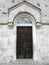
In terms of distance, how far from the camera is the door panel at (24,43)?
959cm

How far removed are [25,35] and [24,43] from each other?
1.52ft

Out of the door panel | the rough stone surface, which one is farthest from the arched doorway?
the rough stone surface

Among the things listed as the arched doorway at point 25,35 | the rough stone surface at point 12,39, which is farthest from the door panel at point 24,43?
the rough stone surface at point 12,39

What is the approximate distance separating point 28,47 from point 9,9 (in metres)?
2.40

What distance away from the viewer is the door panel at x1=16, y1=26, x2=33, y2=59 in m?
9.59

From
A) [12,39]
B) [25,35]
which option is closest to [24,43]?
[25,35]

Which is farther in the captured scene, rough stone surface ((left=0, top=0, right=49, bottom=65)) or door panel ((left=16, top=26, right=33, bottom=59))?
door panel ((left=16, top=26, right=33, bottom=59))

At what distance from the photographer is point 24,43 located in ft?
31.7

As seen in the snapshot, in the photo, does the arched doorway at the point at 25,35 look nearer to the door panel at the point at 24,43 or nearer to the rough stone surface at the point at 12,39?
the door panel at the point at 24,43

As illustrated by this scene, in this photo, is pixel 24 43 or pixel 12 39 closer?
pixel 12 39

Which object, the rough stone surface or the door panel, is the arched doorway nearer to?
the door panel

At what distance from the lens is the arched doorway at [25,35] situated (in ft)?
31.4

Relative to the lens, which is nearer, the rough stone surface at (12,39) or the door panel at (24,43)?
the rough stone surface at (12,39)

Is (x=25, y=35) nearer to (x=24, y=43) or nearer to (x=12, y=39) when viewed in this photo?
(x=24, y=43)
